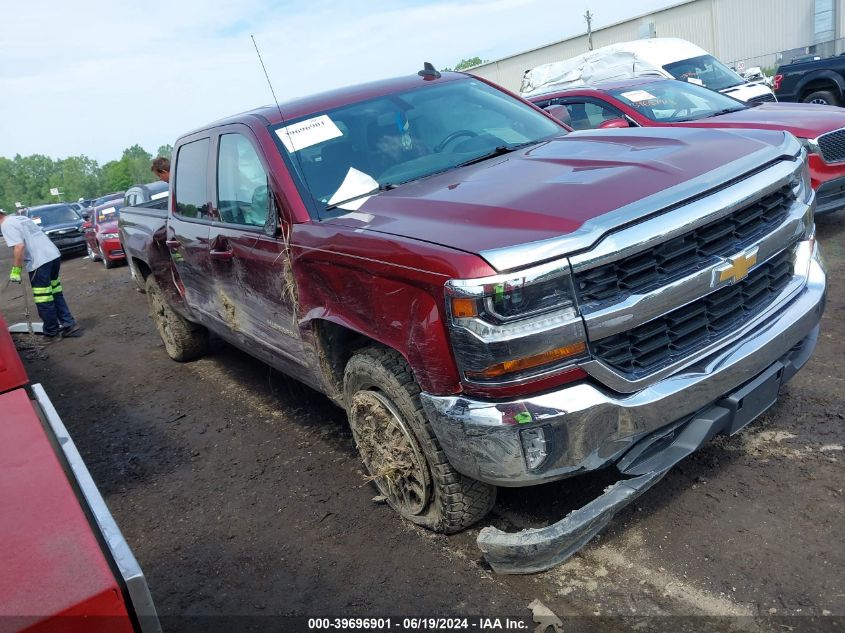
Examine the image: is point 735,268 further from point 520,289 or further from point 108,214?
point 108,214

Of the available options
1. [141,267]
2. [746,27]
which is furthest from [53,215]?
[746,27]

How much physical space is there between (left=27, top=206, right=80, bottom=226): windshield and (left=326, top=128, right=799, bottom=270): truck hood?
20210 mm

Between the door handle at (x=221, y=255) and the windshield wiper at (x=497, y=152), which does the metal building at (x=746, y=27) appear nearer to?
the windshield wiper at (x=497, y=152)

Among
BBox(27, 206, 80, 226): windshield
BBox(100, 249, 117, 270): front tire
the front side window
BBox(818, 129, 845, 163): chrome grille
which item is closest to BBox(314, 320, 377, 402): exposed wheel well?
the front side window

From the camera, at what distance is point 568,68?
17078 millimetres

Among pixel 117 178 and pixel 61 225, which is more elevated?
pixel 61 225

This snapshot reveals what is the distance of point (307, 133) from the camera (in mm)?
3889

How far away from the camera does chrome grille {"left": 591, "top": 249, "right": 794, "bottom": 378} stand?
2637 millimetres

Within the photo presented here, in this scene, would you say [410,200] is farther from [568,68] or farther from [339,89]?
[568,68]

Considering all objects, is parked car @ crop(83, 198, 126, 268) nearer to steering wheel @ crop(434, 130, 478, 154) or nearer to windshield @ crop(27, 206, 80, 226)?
windshield @ crop(27, 206, 80, 226)

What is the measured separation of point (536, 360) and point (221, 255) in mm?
2543

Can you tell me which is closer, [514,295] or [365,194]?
[514,295]

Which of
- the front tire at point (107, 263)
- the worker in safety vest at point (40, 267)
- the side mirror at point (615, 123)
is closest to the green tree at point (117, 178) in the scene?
the front tire at point (107, 263)

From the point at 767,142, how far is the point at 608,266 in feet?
4.31
